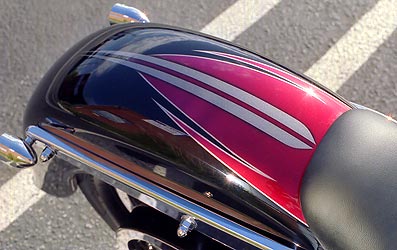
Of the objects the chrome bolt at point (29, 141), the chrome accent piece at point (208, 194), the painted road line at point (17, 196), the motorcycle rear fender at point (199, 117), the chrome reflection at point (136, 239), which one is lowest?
the painted road line at point (17, 196)

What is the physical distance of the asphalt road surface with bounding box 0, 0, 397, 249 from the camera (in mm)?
2473

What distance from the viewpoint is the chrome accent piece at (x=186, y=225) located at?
138 centimetres

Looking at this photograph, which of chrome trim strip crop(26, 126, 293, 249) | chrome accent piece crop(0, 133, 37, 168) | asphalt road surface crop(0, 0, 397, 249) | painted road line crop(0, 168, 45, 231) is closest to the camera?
chrome trim strip crop(26, 126, 293, 249)

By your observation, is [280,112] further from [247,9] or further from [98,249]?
[247,9]

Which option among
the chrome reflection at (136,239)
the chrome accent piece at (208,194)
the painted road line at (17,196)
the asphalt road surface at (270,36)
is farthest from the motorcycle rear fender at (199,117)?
the asphalt road surface at (270,36)

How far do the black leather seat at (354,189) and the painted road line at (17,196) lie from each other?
131cm

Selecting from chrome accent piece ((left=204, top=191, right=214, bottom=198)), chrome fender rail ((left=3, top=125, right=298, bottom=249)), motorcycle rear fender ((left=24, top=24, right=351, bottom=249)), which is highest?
motorcycle rear fender ((left=24, top=24, right=351, bottom=249))

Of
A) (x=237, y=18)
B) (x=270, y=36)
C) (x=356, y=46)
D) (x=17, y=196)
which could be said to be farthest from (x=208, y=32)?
(x=17, y=196)

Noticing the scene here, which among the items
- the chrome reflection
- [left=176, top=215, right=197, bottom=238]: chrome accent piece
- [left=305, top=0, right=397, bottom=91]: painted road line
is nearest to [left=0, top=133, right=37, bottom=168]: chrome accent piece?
the chrome reflection

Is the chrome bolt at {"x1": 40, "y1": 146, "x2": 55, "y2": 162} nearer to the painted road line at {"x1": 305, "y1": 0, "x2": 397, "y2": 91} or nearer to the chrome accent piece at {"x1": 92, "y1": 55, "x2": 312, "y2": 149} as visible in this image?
the chrome accent piece at {"x1": 92, "y1": 55, "x2": 312, "y2": 149}

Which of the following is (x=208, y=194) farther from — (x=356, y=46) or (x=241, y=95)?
(x=356, y=46)

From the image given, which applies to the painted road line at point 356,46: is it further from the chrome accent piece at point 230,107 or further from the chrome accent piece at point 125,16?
the chrome accent piece at point 230,107

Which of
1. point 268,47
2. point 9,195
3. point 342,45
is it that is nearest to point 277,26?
point 268,47

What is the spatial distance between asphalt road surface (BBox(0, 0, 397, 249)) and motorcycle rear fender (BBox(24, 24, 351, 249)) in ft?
3.06
